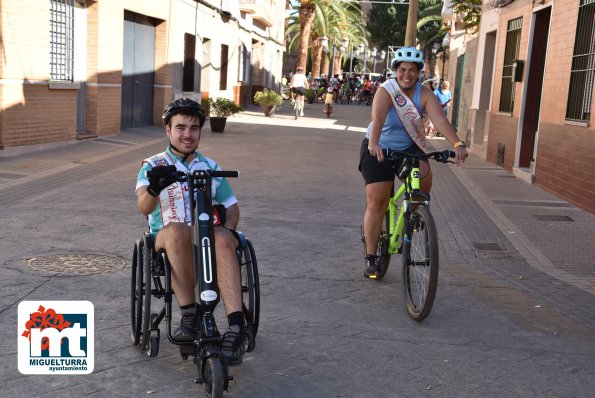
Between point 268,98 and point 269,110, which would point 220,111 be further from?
point 269,110

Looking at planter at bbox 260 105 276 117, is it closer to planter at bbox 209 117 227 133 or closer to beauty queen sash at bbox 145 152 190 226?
planter at bbox 209 117 227 133

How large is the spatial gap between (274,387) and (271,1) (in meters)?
40.5

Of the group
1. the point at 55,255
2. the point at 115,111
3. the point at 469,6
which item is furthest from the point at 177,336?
the point at 469,6

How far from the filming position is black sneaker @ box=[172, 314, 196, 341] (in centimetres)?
375

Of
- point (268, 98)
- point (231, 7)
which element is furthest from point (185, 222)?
point (231, 7)

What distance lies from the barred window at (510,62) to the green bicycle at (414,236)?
10577mm

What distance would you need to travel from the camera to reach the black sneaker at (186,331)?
12.3ft

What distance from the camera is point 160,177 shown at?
3754mm

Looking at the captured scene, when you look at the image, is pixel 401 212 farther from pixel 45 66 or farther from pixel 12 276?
pixel 45 66

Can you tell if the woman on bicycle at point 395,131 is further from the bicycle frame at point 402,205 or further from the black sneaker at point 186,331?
the black sneaker at point 186,331

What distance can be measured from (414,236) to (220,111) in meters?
15.3

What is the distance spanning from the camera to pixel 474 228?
8789 mm

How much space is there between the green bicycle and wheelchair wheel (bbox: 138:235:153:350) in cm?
177

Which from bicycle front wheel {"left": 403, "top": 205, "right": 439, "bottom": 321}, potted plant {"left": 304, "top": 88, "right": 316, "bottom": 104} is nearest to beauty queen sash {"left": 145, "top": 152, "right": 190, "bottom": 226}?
bicycle front wheel {"left": 403, "top": 205, "right": 439, "bottom": 321}
